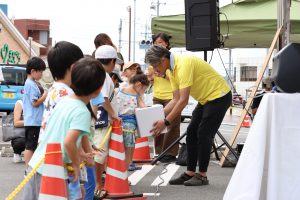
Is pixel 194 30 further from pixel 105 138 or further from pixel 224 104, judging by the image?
pixel 105 138

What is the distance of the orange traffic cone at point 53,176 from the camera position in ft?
11.5

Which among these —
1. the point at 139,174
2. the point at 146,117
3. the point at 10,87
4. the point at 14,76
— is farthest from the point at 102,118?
the point at 14,76

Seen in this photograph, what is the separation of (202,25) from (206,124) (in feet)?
8.27

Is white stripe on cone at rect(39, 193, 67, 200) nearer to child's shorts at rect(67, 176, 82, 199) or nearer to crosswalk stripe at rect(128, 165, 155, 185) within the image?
child's shorts at rect(67, 176, 82, 199)

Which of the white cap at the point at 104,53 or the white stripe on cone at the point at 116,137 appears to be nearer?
the white cap at the point at 104,53

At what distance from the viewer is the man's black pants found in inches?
261

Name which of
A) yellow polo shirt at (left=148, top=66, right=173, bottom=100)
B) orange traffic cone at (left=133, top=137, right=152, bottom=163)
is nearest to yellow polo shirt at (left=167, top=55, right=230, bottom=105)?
yellow polo shirt at (left=148, top=66, right=173, bottom=100)

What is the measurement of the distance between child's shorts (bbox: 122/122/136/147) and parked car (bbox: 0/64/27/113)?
51.7 feet

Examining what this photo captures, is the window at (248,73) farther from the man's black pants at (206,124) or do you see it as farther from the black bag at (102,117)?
the black bag at (102,117)

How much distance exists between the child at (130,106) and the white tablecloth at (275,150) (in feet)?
10.2

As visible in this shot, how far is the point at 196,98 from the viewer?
6.72 metres

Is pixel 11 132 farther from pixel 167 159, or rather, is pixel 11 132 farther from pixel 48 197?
pixel 48 197

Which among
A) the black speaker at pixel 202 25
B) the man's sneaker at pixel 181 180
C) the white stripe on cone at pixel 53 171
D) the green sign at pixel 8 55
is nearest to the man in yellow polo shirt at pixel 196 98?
the man's sneaker at pixel 181 180

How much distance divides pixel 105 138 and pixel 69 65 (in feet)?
7.35
